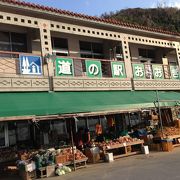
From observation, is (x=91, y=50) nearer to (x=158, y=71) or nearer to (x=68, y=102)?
(x=158, y=71)

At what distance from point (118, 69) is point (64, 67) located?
3608 mm

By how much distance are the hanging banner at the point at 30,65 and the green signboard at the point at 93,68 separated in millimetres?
2631

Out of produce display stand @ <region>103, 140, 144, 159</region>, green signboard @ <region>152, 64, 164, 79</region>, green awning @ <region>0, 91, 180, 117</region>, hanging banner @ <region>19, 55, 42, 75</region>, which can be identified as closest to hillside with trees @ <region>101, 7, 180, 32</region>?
green signboard @ <region>152, 64, 164, 79</region>

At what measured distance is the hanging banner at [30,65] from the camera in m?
14.5

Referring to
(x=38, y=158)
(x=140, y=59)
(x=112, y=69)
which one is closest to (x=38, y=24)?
(x=112, y=69)

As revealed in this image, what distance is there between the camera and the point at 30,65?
14852 millimetres

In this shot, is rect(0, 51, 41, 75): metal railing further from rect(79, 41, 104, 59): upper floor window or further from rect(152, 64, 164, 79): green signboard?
rect(152, 64, 164, 79): green signboard

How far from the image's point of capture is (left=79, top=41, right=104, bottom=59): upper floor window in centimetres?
1922

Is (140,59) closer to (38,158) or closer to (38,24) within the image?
(38,24)

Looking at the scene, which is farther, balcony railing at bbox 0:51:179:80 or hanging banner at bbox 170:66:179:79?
hanging banner at bbox 170:66:179:79

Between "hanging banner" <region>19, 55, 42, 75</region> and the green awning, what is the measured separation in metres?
0.91

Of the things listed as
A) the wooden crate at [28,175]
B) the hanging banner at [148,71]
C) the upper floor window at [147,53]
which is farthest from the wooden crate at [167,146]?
the upper floor window at [147,53]

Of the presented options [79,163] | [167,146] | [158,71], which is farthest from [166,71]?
[79,163]

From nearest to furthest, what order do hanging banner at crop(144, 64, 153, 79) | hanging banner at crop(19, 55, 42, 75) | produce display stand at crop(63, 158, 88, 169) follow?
1. produce display stand at crop(63, 158, 88, 169)
2. hanging banner at crop(19, 55, 42, 75)
3. hanging banner at crop(144, 64, 153, 79)
